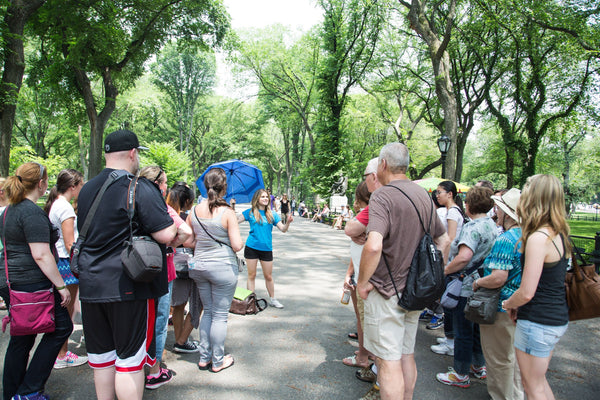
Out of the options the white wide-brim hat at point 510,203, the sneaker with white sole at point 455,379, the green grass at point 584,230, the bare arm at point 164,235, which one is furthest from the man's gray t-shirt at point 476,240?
the green grass at point 584,230

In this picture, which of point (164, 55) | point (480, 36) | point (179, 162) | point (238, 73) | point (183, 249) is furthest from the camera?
point (164, 55)

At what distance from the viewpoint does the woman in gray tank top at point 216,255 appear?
3498 millimetres

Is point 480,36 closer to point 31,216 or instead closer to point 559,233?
point 559,233

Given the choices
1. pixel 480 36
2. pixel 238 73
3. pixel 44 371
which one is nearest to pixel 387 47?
pixel 480 36

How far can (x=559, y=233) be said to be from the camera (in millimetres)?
2383

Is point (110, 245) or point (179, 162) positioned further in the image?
point (179, 162)

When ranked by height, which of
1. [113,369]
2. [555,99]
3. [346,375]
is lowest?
[346,375]

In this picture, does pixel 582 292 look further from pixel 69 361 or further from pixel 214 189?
pixel 69 361

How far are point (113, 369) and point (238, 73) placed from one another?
95.9 feet

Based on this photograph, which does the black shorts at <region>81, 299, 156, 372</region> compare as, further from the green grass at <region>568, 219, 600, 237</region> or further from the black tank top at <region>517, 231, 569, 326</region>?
the green grass at <region>568, 219, 600, 237</region>

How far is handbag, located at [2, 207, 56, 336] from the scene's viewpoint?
2766 millimetres

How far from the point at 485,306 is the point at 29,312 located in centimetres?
367

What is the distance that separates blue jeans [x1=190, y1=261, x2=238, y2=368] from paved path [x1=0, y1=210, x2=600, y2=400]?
→ 0.32m

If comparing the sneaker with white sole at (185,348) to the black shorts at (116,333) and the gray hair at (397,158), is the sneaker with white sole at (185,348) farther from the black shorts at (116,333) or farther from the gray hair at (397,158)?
the gray hair at (397,158)
